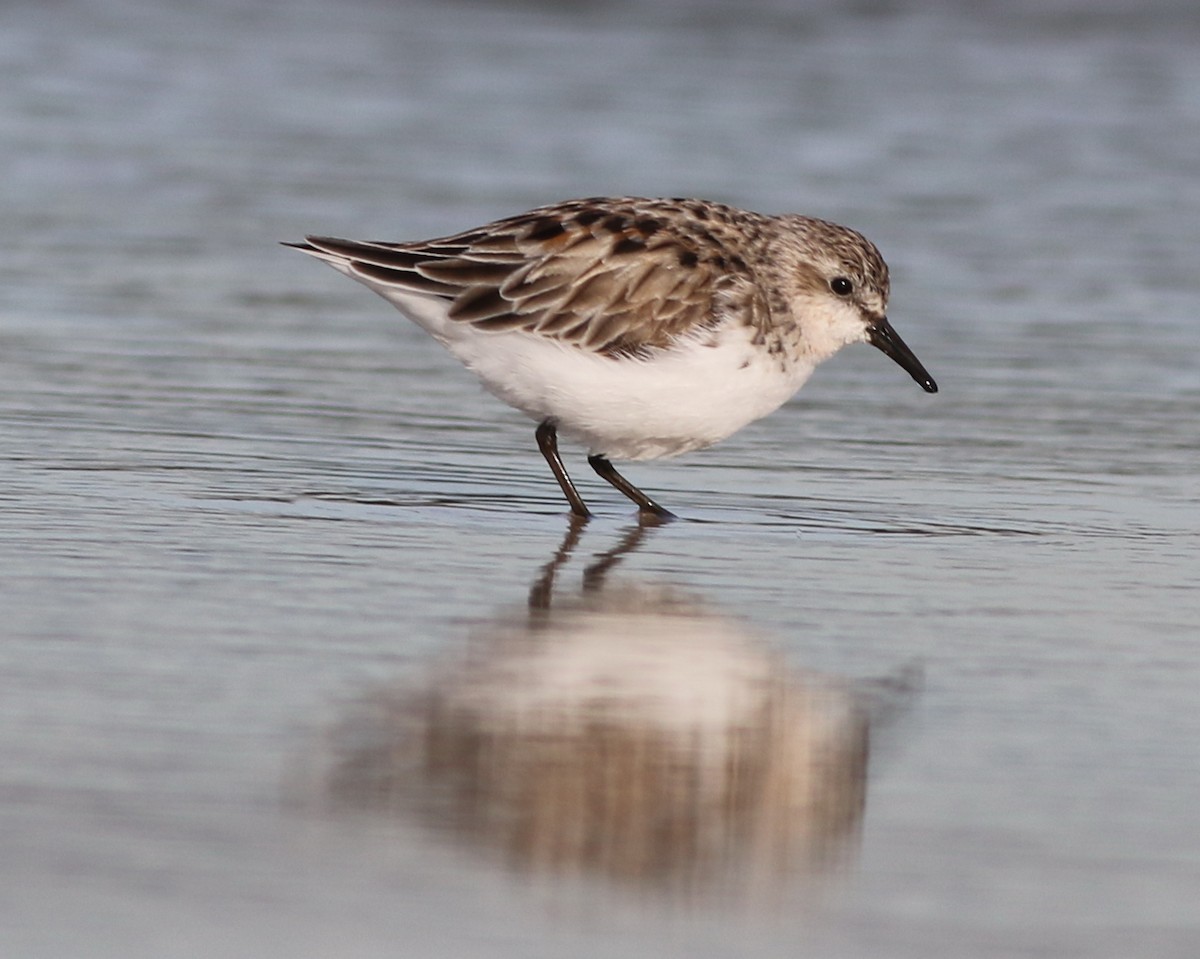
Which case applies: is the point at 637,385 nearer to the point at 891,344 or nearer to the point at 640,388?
the point at 640,388

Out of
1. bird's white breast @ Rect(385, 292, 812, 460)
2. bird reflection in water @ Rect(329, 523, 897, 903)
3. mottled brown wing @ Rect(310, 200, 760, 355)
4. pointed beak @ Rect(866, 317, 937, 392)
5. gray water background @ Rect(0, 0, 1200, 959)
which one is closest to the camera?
gray water background @ Rect(0, 0, 1200, 959)

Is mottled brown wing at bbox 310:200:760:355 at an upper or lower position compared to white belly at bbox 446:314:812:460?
upper

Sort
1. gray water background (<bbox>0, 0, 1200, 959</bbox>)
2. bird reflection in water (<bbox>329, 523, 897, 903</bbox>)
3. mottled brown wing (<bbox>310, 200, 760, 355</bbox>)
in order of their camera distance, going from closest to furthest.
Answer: gray water background (<bbox>0, 0, 1200, 959</bbox>) < bird reflection in water (<bbox>329, 523, 897, 903</bbox>) < mottled brown wing (<bbox>310, 200, 760, 355</bbox>)

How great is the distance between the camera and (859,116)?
14641 mm

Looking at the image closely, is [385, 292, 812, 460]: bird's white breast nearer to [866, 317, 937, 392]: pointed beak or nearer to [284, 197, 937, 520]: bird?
[284, 197, 937, 520]: bird

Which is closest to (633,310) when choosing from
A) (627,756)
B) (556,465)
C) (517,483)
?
(556,465)

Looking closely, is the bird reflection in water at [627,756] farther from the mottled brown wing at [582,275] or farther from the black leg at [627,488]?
the mottled brown wing at [582,275]

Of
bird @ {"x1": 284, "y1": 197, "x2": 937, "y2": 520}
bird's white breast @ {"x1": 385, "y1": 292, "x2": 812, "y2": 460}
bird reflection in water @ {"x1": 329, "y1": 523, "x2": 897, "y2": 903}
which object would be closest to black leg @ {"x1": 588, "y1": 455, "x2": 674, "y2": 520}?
bird @ {"x1": 284, "y1": 197, "x2": 937, "y2": 520}

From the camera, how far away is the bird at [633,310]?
23.6 feet

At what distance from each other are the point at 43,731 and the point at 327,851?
87 cm

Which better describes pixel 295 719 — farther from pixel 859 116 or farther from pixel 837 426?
pixel 859 116

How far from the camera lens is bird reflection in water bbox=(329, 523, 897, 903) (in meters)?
4.08

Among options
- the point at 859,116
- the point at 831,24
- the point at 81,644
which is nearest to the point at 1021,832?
the point at 81,644

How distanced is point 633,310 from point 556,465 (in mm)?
537
